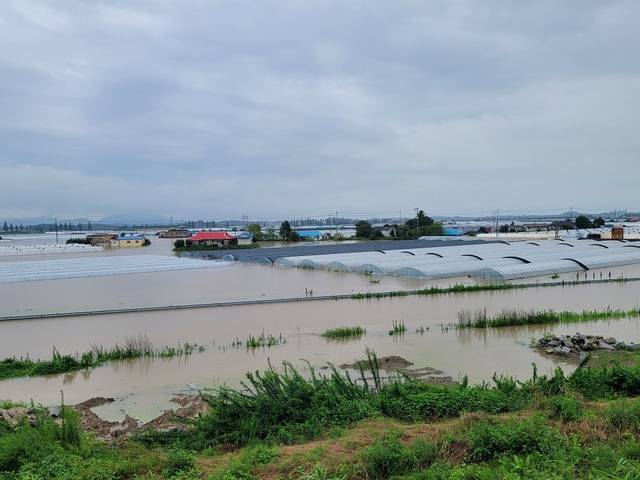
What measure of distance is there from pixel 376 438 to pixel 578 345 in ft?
17.8

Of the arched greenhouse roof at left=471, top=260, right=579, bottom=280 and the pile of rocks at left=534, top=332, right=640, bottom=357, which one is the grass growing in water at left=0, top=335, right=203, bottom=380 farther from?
the arched greenhouse roof at left=471, top=260, right=579, bottom=280

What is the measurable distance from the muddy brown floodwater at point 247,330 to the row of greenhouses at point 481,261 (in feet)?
2.88

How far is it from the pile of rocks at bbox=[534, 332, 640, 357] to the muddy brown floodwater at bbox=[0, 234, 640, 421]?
0.29 meters

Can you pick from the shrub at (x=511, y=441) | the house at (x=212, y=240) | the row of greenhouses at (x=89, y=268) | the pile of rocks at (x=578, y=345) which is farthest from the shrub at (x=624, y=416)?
the house at (x=212, y=240)

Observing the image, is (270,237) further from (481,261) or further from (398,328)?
(398,328)

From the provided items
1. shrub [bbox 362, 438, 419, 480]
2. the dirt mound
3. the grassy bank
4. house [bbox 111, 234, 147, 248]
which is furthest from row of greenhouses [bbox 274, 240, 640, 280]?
house [bbox 111, 234, 147, 248]

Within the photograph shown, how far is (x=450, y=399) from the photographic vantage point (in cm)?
451

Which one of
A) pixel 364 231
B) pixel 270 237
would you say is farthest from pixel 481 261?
pixel 270 237

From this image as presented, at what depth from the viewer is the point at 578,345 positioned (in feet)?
24.6

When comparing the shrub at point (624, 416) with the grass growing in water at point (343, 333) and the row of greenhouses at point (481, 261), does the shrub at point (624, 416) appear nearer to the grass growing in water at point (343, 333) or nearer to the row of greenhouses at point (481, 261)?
the grass growing in water at point (343, 333)

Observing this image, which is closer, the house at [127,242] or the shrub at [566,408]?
the shrub at [566,408]

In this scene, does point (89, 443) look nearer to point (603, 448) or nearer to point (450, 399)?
point (450, 399)

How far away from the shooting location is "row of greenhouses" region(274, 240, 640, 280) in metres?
16.4

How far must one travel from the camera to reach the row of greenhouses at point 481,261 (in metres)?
16.4
